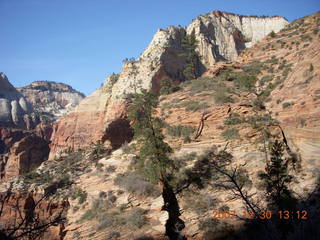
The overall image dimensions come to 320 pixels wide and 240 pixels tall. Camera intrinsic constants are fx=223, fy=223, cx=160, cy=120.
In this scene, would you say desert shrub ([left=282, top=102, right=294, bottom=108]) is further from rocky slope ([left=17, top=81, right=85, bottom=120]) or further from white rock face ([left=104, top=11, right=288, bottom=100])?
rocky slope ([left=17, top=81, right=85, bottom=120])

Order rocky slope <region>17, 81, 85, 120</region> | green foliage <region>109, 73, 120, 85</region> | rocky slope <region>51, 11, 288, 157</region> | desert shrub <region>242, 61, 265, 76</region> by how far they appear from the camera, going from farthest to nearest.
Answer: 1. rocky slope <region>17, 81, 85, 120</region>
2. green foliage <region>109, 73, 120, 85</region>
3. rocky slope <region>51, 11, 288, 157</region>
4. desert shrub <region>242, 61, 265, 76</region>

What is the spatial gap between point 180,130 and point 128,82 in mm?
23273

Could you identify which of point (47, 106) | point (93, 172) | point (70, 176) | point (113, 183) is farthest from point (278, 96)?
point (47, 106)

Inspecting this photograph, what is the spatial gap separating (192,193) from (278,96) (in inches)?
484

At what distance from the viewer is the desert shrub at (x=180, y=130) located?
72.2 ft

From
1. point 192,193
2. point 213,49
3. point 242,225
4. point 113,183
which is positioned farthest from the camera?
point 213,49

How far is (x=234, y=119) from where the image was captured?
20672 mm

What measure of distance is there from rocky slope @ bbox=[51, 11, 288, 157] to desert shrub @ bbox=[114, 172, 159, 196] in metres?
15.2

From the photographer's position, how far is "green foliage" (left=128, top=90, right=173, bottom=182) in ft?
52.6

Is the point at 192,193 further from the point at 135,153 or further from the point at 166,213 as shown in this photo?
the point at 135,153

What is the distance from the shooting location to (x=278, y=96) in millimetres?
20672

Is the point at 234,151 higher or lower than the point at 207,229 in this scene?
higher
